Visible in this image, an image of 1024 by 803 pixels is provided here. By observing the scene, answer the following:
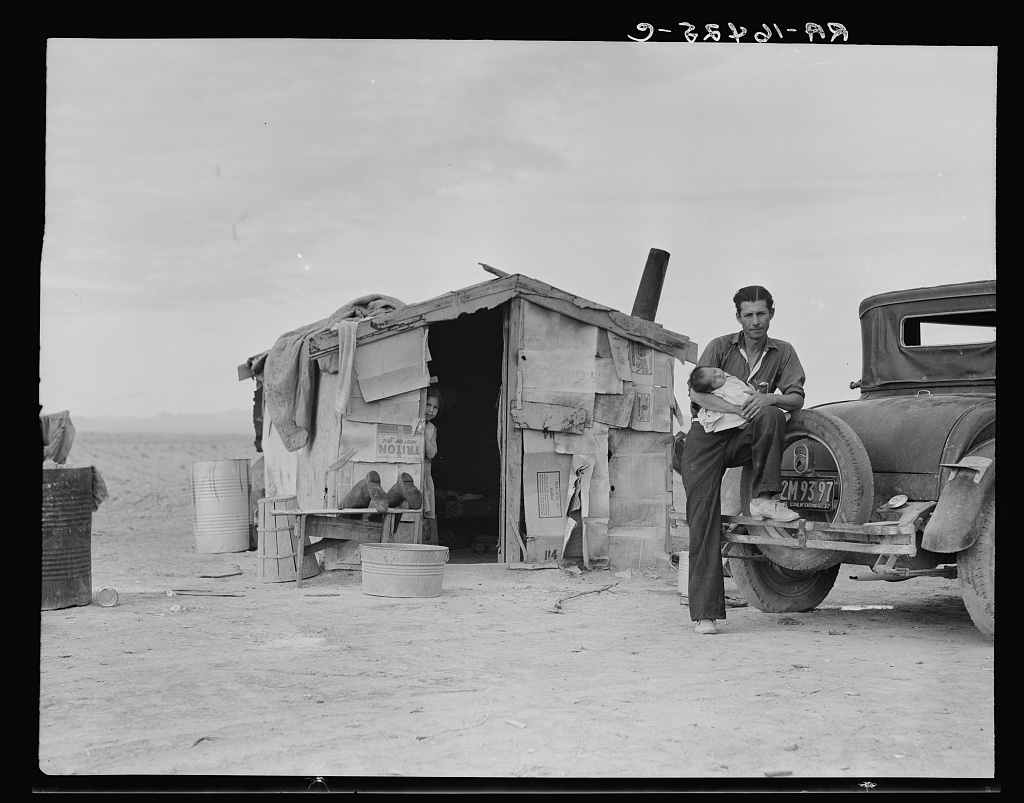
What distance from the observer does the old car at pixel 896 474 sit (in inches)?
247

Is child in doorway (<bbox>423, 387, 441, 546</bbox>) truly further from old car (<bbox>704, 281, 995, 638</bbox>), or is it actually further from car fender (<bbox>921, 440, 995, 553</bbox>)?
car fender (<bbox>921, 440, 995, 553</bbox>)

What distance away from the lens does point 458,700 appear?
5.18 meters

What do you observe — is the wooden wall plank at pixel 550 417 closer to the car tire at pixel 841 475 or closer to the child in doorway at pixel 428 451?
the child in doorway at pixel 428 451

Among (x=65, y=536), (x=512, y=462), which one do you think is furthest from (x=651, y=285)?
(x=65, y=536)

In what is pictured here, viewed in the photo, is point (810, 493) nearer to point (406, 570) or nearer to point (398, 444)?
point (406, 570)

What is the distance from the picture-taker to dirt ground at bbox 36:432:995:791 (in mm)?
4113

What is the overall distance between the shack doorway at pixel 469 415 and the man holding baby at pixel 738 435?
27.5ft

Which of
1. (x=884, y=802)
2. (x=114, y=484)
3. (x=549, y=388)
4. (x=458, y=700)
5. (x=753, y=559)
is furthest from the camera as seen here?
(x=114, y=484)

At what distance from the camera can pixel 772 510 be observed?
6828 millimetres

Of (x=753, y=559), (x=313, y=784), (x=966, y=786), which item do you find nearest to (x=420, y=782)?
(x=313, y=784)

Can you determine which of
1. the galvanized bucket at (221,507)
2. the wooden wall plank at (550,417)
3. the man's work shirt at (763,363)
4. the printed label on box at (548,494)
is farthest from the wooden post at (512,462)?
the man's work shirt at (763,363)

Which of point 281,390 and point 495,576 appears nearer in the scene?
point 495,576

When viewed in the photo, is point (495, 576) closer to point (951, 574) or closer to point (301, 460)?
point (301, 460)

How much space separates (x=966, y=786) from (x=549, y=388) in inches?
336
